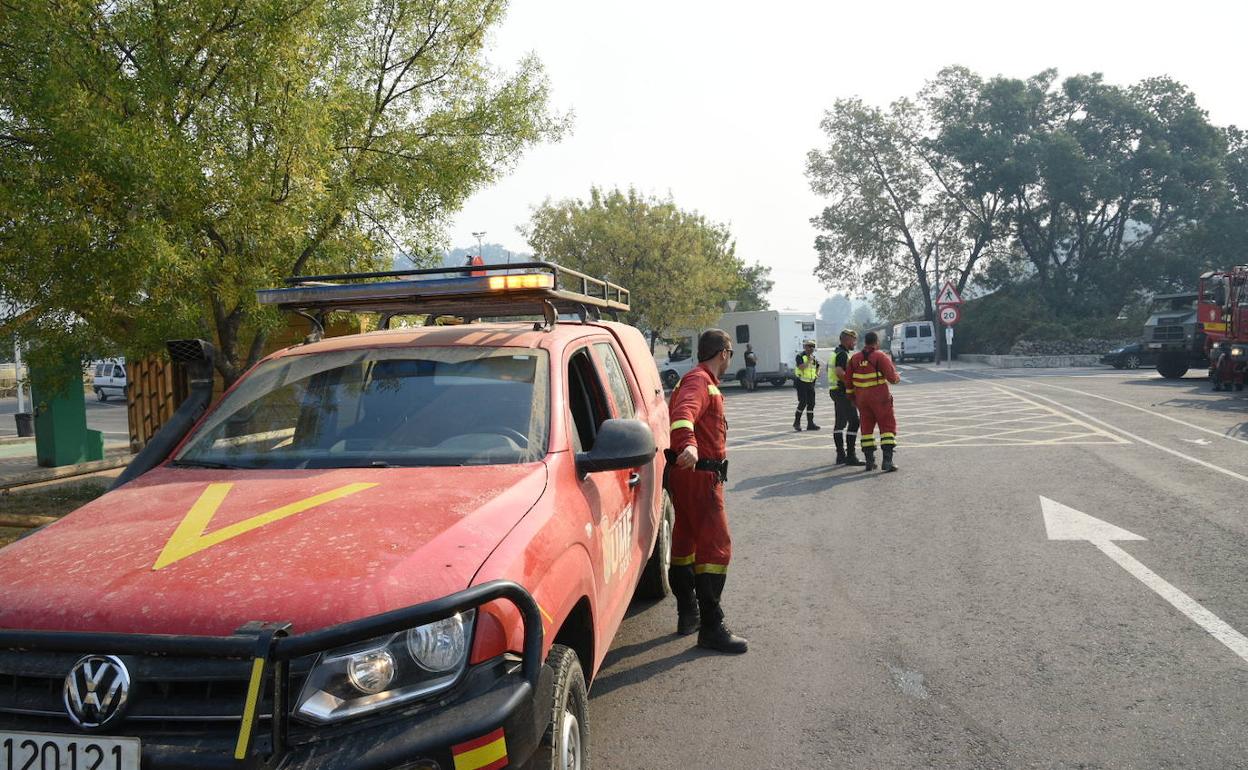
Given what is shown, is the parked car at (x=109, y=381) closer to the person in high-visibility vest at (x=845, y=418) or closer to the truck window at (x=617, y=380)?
the person in high-visibility vest at (x=845, y=418)

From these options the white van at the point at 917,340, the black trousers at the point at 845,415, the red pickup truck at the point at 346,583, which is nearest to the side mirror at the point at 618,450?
the red pickup truck at the point at 346,583

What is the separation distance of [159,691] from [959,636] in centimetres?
430

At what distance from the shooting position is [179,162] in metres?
6.87

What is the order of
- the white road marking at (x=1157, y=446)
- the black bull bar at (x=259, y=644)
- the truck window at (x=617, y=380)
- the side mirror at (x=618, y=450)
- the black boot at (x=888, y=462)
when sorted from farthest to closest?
the black boot at (x=888, y=462) < the white road marking at (x=1157, y=446) < the truck window at (x=617, y=380) < the side mirror at (x=618, y=450) < the black bull bar at (x=259, y=644)

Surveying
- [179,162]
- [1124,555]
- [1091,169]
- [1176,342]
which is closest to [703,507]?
[1124,555]

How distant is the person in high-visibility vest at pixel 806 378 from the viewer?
53.1ft

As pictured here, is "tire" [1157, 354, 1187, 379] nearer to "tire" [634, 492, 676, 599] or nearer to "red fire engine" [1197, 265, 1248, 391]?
"red fire engine" [1197, 265, 1248, 391]

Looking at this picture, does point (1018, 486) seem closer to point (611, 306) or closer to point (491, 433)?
point (611, 306)

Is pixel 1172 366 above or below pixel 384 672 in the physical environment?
above

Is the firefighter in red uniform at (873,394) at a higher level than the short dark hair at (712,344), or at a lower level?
lower

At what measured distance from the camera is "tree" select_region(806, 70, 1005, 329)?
53500 mm

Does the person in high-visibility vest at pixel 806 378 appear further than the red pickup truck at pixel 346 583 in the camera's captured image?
Yes

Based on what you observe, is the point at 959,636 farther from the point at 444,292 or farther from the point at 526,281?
the point at 444,292

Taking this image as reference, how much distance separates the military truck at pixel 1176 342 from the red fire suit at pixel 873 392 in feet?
62.3
